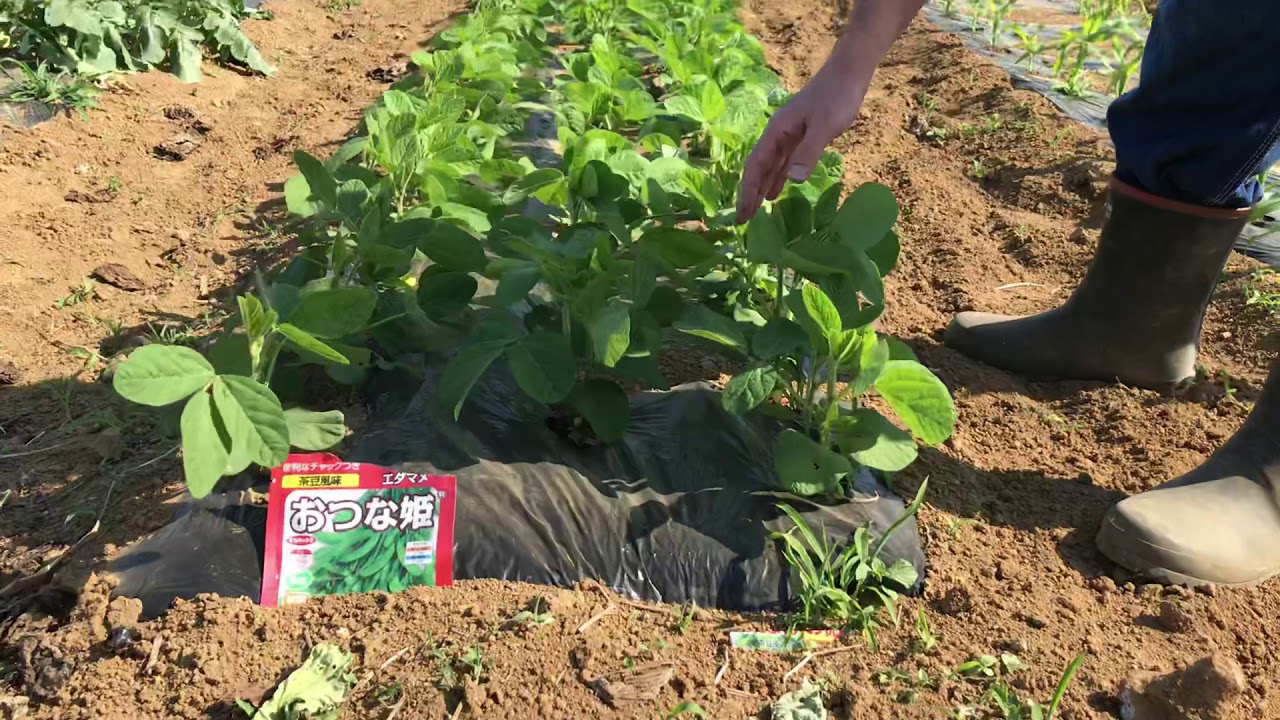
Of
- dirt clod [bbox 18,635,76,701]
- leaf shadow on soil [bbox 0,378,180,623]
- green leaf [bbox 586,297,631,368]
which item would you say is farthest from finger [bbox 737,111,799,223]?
dirt clod [bbox 18,635,76,701]

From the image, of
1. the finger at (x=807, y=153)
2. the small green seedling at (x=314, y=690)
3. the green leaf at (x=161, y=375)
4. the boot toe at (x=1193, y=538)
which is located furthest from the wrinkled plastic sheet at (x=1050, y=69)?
the green leaf at (x=161, y=375)

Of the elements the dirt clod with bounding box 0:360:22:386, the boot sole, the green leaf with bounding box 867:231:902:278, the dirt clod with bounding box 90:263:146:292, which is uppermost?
the green leaf with bounding box 867:231:902:278

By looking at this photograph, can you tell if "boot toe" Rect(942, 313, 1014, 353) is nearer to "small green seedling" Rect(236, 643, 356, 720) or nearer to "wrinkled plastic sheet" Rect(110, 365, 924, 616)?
"wrinkled plastic sheet" Rect(110, 365, 924, 616)

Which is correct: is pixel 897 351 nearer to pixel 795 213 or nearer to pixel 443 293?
pixel 795 213

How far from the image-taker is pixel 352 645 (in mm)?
1458

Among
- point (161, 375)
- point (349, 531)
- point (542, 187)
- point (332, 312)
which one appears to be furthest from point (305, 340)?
point (542, 187)

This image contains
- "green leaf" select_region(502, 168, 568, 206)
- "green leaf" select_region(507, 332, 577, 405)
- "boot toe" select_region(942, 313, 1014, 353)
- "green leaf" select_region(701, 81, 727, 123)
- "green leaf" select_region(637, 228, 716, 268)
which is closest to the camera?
"green leaf" select_region(507, 332, 577, 405)

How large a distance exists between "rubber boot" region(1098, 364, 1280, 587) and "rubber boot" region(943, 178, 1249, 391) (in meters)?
0.39

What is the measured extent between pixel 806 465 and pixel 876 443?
5.2 inches

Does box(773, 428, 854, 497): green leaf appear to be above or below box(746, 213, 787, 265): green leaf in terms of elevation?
below

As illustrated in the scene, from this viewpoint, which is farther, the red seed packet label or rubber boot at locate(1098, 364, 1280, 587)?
→ rubber boot at locate(1098, 364, 1280, 587)

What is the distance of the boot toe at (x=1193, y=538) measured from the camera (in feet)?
5.59

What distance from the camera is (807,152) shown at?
159 centimetres

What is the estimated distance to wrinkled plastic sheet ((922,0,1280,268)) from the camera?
2.82 m
